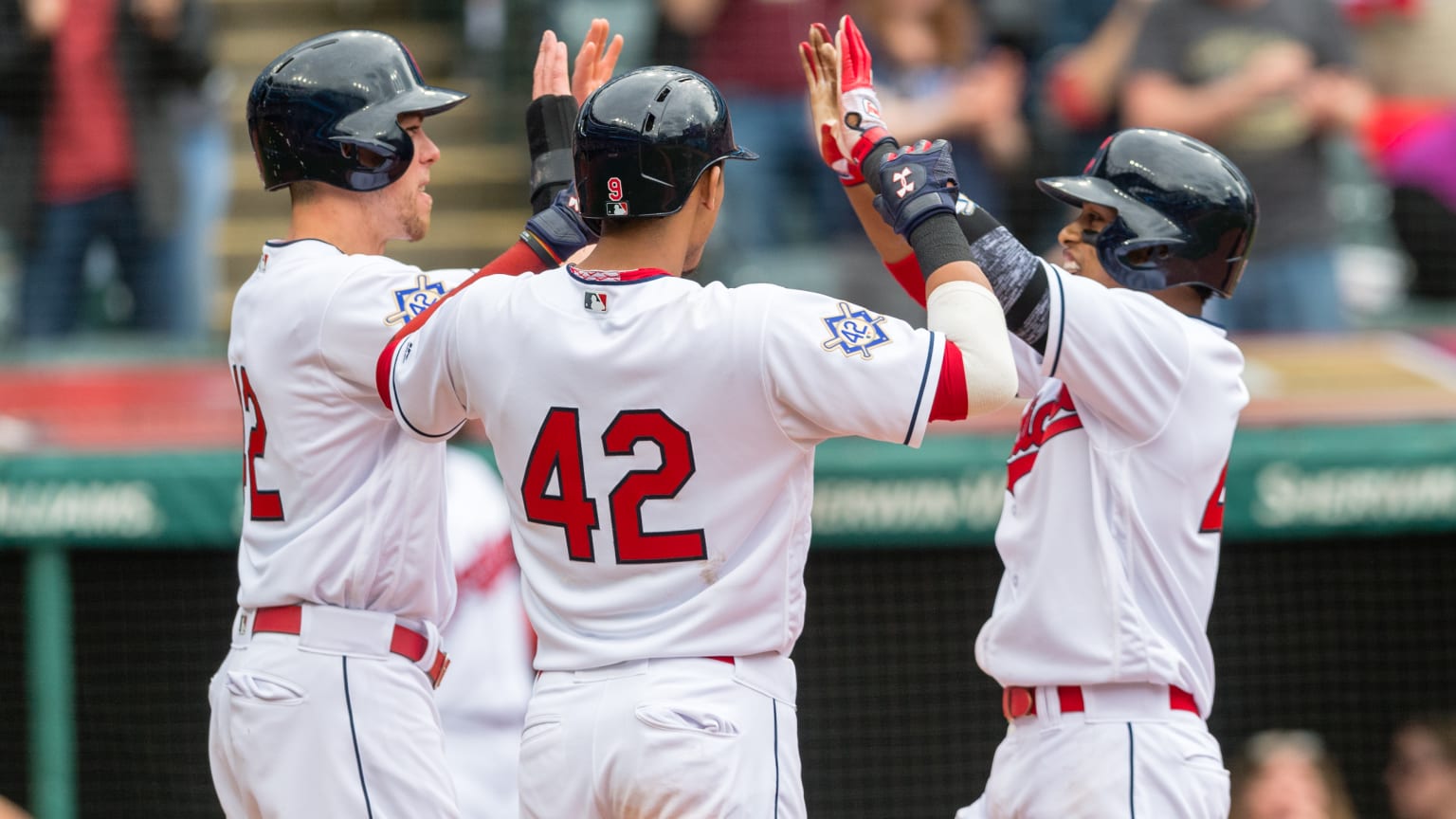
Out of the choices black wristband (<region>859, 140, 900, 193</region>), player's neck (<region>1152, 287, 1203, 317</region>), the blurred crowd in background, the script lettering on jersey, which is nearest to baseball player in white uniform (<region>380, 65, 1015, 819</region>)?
black wristband (<region>859, 140, 900, 193</region>)

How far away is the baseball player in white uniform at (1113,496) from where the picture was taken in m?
3.05

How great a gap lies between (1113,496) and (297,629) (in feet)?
4.78

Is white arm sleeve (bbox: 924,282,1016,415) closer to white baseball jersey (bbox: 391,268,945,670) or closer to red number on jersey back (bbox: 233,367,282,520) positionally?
white baseball jersey (bbox: 391,268,945,670)

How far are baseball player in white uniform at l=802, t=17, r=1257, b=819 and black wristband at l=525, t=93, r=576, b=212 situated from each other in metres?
0.52

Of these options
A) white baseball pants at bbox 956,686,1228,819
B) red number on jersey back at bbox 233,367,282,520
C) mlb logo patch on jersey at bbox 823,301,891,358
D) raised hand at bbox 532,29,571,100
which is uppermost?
raised hand at bbox 532,29,571,100

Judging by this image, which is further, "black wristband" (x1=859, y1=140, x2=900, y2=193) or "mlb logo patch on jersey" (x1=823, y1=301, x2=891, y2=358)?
"black wristband" (x1=859, y1=140, x2=900, y2=193)

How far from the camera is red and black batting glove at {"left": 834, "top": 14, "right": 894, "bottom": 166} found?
301 cm

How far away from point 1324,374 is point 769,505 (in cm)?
371

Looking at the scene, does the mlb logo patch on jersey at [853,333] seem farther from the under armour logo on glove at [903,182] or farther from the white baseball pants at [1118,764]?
the white baseball pants at [1118,764]

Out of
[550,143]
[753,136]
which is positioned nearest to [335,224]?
[550,143]

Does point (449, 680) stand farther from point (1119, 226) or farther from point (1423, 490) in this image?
point (1423, 490)

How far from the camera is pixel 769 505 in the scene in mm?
2768

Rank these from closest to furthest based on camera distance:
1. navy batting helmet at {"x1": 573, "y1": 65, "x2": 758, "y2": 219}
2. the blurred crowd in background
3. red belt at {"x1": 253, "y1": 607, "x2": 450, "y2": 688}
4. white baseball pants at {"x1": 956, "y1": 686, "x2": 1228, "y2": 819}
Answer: navy batting helmet at {"x1": 573, "y1": 65, "x2": 758, "y2": 219} → white baseball pants at {"x1": 956, "y1": 686, "x2": 1228, "y2": 819} → red belt at {"x1": 253, "y1": 607, "x2": 450, "y2": 688} → the blurred crowd in background

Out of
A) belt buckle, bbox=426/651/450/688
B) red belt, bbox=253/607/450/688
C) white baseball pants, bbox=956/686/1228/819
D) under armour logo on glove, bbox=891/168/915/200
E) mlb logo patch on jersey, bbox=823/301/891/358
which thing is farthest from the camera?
belt buckle, bbox=426/651/450/688
